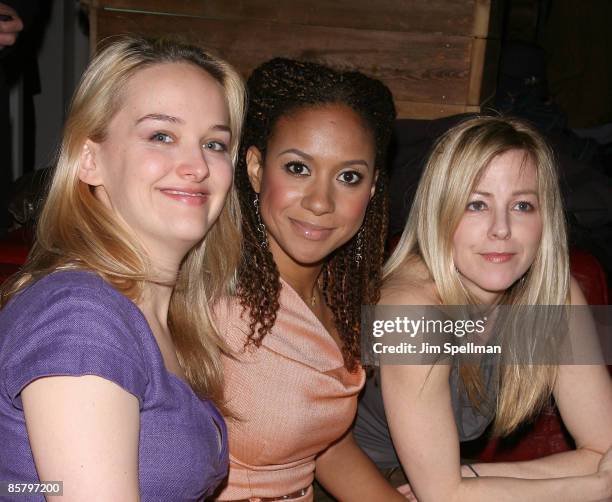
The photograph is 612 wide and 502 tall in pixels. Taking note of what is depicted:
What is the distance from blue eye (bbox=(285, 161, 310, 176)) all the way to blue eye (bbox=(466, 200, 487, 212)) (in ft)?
1.29

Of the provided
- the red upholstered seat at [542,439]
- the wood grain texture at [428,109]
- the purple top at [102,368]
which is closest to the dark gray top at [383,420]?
the red upholstered seat at [542,439]

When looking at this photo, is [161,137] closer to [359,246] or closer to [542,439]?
[359,246]

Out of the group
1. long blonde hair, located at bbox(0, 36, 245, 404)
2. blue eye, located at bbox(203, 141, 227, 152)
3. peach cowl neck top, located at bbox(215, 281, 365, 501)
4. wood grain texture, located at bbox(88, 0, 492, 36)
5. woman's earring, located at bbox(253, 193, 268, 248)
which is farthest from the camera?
wood grain texture, located at bbox(88, 0, 492, 36)

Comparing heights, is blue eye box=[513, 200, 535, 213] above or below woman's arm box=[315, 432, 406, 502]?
above

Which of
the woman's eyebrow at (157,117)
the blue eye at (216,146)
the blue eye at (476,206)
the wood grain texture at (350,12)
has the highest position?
the wood grain texture at (350,12)

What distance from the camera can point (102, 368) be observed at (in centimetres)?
105

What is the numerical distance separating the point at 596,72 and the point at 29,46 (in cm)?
269

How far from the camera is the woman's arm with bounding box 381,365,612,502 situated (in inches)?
67.3

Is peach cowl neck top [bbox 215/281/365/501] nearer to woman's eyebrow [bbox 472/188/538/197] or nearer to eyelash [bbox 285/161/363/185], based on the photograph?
eyelash [bbox 285/161/363/185]

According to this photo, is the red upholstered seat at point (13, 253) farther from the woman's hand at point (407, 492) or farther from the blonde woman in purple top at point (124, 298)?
the woman's hand at point (407, 492)

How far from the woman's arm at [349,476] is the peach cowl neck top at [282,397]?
10 centimetres

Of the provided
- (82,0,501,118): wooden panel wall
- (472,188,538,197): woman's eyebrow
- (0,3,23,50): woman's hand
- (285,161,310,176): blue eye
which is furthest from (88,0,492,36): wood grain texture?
(285,161,310,176): blue eye

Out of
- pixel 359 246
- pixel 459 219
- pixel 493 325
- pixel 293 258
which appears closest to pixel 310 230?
pixel 293 258

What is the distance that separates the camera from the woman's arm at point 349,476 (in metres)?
1.85
